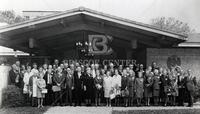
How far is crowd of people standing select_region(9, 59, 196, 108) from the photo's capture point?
44.0ft

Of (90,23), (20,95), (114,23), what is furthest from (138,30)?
(20,95)

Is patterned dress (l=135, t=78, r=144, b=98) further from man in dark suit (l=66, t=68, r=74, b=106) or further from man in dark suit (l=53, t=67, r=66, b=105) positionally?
man in dark suit (l=53, t=67, r=66, b=105)

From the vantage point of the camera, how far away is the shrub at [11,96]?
12.6 meters

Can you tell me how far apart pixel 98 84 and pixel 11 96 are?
10.1 feet

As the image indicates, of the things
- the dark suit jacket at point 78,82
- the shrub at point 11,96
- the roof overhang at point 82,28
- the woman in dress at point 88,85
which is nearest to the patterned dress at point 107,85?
the woman in dress at point 88,85

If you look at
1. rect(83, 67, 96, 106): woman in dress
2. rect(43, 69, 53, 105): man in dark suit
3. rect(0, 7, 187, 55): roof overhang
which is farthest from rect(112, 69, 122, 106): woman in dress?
rect(43, 69, 53, 105): man in dark suit

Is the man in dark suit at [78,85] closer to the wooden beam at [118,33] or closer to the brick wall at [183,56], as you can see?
the wooden beam at [118,33]

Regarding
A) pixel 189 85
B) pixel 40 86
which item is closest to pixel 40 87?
pixel 40 86

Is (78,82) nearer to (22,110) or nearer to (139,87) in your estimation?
(139,87)

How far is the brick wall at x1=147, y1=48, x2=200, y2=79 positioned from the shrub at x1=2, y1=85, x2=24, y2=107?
636 cm

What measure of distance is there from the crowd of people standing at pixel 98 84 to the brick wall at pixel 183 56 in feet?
8.81

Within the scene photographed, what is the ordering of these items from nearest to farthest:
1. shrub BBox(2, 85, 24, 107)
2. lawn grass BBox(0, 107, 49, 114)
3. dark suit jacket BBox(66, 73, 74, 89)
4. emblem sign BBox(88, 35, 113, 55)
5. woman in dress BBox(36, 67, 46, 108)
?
lawn grass BBox(0, 107, 49, 114) → shrub BBox(2, 85, 24, 107) → woman in dress BBox(36, 67, 46, 108) → dark suit jacket BBox(66, 73, 74, 89) → emblem sign BBox(88, 35, 113, 55)

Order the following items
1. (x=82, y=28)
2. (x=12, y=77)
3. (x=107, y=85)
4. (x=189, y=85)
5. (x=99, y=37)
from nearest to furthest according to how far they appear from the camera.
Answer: (x=107, y=85) < (x=12, y=77) < (x=189, y=85) < (x=82, y=28) < (x=99, y=37)

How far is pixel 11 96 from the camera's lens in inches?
498
